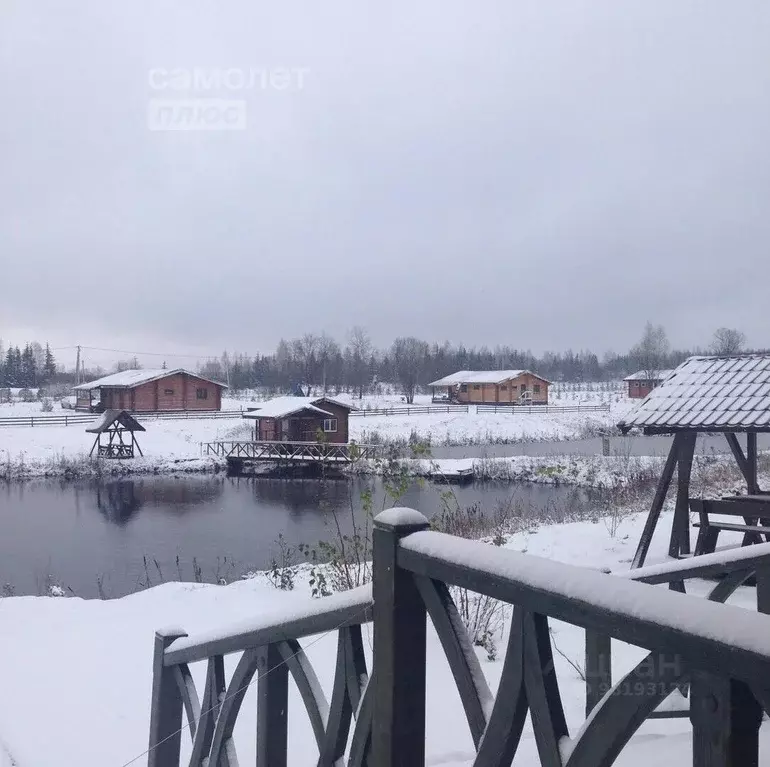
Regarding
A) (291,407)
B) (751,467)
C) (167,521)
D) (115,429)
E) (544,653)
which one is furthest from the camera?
(291,407)

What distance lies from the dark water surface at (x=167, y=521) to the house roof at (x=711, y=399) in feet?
9.30

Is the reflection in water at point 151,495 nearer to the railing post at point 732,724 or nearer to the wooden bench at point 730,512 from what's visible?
the wooden bench at point 730,512

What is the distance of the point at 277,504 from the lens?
69.2 ft

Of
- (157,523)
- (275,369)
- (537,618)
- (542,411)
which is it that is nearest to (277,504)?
(157,523)

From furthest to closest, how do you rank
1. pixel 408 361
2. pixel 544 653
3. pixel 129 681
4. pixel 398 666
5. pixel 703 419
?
1. pixel 408 361
2. pixel 703 419
3. pixel 129 681
4. pixel 398 666
5. pixel 544 653

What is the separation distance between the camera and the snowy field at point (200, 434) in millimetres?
27047

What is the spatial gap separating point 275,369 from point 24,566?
2112 inches

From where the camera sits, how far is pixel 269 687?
2.10 metres

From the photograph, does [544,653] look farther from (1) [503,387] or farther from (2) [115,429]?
(1) [503,387]

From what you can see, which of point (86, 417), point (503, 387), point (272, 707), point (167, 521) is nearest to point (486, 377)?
point (503, 387)

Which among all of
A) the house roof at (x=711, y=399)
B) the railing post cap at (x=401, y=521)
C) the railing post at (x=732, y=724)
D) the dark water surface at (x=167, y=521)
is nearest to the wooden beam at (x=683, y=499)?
the house roof at (x=711, y=399)

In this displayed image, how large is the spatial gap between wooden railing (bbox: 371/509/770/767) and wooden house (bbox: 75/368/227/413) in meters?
41.2

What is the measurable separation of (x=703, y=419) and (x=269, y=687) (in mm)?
5845

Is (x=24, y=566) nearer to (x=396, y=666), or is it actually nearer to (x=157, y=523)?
(x=157, y=523)
